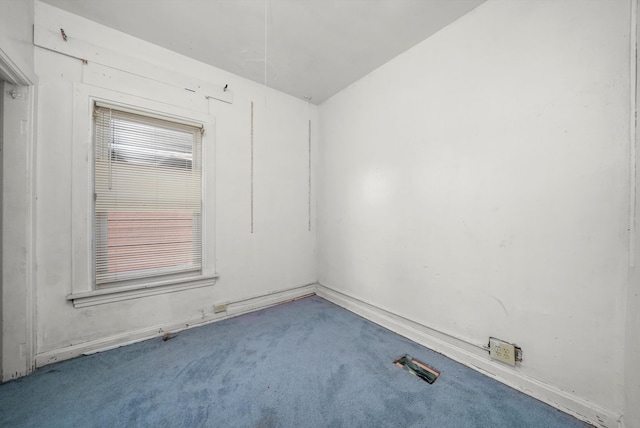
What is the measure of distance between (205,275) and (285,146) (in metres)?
1.93

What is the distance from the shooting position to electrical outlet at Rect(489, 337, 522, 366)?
5.38ft

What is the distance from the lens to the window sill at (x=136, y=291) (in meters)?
1.98

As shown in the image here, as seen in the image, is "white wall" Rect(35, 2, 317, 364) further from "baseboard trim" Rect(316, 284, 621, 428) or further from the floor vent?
the floor vent

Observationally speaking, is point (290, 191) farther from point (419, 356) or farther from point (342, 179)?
point (419, 356)

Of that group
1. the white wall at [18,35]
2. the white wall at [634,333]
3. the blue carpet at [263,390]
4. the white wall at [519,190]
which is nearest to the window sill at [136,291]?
the blue carpet at [263,390]

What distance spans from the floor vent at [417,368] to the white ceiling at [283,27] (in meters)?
2.91

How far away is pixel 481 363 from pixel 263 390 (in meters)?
1.68

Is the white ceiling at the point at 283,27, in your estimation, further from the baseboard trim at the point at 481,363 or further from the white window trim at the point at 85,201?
the baseboard trim at the point at 481,363

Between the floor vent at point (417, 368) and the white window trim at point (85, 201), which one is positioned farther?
the white window trim at point (85, 201)

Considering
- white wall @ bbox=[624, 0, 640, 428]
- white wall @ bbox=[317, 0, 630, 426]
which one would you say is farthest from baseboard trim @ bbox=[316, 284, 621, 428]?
white wall @ bbox=[624, 0, 640, 428]

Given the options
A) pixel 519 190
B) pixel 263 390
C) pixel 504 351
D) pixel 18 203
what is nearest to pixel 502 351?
pixel 504 351

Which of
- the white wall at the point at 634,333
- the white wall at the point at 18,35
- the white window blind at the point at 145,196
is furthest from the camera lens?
the white window blind at the point at 145,196

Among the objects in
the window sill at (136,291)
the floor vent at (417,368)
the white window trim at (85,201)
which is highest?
the white window trim at (85,201)

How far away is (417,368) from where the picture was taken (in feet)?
6.04
